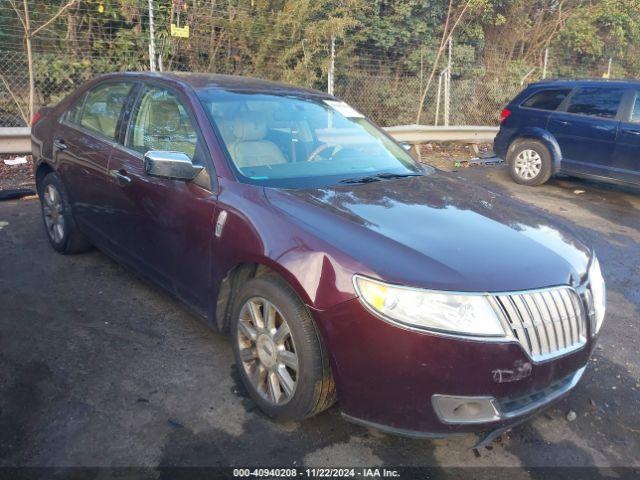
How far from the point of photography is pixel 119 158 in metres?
3.82

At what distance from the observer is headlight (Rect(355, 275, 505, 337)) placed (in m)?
2.22

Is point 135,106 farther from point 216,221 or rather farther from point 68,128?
point 216,221

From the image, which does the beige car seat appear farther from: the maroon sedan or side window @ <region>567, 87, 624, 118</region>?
side window @ <region>567, 87, 624, 118</region>

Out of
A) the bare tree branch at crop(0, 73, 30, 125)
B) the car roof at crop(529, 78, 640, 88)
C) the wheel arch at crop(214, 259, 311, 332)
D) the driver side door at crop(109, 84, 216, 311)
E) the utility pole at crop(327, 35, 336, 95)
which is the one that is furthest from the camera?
the utility pole at crop(327, 35, 336, 95)

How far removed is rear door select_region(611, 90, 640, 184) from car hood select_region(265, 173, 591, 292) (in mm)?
5369

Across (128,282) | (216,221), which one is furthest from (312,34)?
(216,221)

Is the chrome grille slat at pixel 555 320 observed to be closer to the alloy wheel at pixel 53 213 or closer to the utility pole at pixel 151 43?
the alloy wheel at pixel 53 213

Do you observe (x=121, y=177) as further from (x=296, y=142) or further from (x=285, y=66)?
(x=285, y=66)

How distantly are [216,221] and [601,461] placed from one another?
90.1 inches

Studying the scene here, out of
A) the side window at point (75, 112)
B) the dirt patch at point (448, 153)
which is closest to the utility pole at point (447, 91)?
the dirt patch at point (448, 153)

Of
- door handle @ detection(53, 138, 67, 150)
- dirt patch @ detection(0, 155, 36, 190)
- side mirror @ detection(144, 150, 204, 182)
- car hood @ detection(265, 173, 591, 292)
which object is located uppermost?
side mirror @ detection(144, 150, 204, 182)

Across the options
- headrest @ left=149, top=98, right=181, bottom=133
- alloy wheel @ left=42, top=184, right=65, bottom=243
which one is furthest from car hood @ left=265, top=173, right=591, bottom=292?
alloy wheel @ left=42, top=184, right=65, bottom=243

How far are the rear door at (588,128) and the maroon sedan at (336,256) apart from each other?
207 inches

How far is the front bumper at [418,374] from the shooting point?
222 centimetres
